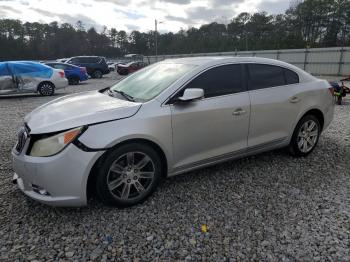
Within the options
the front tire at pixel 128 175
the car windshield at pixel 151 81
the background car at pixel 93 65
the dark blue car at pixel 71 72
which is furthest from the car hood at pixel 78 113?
the background car at pixel 93 65

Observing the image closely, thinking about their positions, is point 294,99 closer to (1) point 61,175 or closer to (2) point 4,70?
(1) point 61,175

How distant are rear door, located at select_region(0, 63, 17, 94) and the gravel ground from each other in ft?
26.0

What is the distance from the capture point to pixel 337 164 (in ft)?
13.3

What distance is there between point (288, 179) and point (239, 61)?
1.71 m

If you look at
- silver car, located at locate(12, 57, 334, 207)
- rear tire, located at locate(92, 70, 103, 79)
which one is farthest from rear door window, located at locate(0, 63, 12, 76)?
rear tire, located at locate(92, 70, 103, 79)

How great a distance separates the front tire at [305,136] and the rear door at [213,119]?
1077 millimetres

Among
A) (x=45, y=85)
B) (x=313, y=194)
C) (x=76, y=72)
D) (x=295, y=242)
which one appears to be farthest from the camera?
(x=76, y=72)

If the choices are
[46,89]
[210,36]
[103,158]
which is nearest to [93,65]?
[46,89]

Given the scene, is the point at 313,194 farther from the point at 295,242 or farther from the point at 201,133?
the point at 201,133

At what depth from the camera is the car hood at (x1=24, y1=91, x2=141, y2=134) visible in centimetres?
259

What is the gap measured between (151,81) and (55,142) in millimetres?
1464

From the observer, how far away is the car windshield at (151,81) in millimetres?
3162

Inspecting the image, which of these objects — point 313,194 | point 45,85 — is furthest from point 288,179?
point 45,85

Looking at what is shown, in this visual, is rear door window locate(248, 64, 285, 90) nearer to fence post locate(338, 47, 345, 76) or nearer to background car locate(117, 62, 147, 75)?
fence post locate(338, 47, 345, 76)
